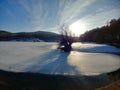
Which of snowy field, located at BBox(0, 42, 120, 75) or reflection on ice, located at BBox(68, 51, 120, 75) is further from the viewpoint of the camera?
snowy field, located at BBox(0, 42, 120, 75)

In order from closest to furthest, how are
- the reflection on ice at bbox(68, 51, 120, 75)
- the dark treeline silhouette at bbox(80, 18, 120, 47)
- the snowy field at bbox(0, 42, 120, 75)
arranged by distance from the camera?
the reflection on ice at bbox(68, 51, 120, 75) → the snowy field at bbox(0, 42, 120, 75) → the dark treeline silhouette at bbox(80, 18, 120, 47)

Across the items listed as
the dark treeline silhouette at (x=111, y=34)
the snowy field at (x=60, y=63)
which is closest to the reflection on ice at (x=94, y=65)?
the snowy field at (x=60, y=63)

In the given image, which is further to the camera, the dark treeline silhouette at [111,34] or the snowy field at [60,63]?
the dark treeline silhouette at [111,34]

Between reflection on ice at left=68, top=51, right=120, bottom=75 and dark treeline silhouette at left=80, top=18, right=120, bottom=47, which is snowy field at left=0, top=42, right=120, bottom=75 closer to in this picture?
reflection on ice at left=68, top=51, right=120, bottom=75

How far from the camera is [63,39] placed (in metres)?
43.6

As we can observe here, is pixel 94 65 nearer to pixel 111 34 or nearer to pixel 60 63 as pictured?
pixel 60 63

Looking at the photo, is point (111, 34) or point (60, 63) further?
point (111, 34)

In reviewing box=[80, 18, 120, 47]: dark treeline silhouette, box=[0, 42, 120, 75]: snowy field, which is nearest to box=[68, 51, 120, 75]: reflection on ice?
box=[0, 42, 120, 75]: snowy field

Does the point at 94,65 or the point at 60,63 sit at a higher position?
the point at 60,63

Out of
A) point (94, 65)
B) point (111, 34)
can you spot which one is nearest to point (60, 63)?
point (94, 65)

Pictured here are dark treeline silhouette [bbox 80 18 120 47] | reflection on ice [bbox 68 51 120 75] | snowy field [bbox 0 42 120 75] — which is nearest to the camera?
reflection on ice [bbox 68 51 120 75]

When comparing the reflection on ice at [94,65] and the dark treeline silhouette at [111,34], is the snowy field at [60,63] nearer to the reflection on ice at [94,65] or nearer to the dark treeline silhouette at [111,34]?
the reflection on ice at [94,65]

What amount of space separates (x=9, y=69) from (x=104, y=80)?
9.48 m

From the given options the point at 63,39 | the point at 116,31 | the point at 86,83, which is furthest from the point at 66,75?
the point at 116,31
